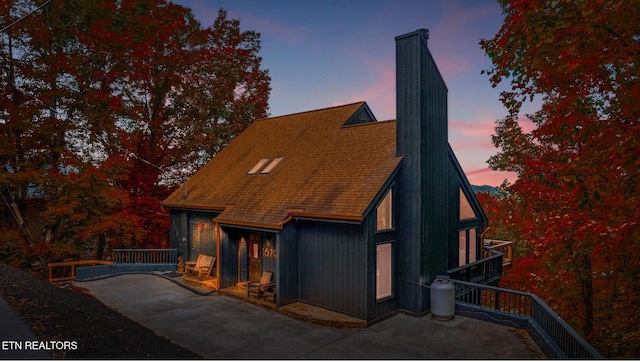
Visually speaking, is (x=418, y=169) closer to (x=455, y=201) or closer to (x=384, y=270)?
(x=455, y=201)

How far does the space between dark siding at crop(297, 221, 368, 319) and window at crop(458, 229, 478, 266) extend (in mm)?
5656

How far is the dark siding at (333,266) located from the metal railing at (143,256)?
9.88m

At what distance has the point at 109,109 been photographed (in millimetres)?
21312

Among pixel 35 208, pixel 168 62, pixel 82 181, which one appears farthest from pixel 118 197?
pixel 168 62

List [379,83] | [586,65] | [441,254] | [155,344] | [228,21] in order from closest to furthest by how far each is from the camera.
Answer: [586,65]
[155,344]
[441,254]
[379,83]
[228,21]

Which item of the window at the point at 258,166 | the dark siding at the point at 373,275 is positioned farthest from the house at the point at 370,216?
the window at the point at 258,166

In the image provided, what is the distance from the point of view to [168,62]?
2588 centimetres

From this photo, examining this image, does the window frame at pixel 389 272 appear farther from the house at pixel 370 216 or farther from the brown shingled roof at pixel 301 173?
the brown shingled roof at pixel 301 173

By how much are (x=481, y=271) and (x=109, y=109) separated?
70.0 feet

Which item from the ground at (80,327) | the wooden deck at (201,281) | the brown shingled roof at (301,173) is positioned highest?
the brown shingled roof at (301,173)

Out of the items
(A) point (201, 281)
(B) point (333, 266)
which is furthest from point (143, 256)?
(B) point (333, 266)

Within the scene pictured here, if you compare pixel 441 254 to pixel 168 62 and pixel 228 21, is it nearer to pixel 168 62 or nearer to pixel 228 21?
pixel 168 62

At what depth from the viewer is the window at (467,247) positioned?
608 inches

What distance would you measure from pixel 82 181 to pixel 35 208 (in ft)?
14.9
